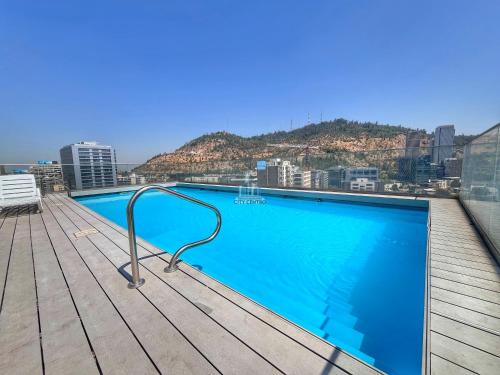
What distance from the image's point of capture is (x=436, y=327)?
45.1 inches

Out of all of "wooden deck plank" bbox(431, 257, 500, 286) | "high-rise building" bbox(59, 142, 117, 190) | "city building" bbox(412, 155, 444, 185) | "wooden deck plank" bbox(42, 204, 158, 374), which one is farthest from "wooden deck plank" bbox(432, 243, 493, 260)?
"high-rise building" bbox(59, 142, 117, 190)

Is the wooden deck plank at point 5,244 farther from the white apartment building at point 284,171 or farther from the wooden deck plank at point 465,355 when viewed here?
the white apartment building at point 284,171

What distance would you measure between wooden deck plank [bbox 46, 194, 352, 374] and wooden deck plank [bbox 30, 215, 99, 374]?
1.41 ft

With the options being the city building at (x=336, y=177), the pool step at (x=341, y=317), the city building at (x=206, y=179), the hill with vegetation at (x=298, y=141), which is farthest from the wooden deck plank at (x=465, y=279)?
the hill with vegetation at (x=298, y=141)

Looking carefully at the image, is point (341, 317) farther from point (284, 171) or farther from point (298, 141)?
point (298, 141)

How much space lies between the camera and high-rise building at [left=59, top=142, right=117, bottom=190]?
8.06m

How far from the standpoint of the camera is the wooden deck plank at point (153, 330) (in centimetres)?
92

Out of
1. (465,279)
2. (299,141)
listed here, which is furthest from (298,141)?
(465,279)

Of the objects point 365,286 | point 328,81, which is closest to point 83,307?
point 365,286

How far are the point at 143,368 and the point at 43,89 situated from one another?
13835 millimetres

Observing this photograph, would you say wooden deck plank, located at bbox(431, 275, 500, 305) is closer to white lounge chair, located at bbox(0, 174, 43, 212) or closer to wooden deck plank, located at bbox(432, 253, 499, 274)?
wooden deck plank, located at bbox(432, 253, 499, 274)

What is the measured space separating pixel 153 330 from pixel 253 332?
0.54 m

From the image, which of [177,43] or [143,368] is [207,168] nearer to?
[177,43]

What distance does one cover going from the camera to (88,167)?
8617 mm
